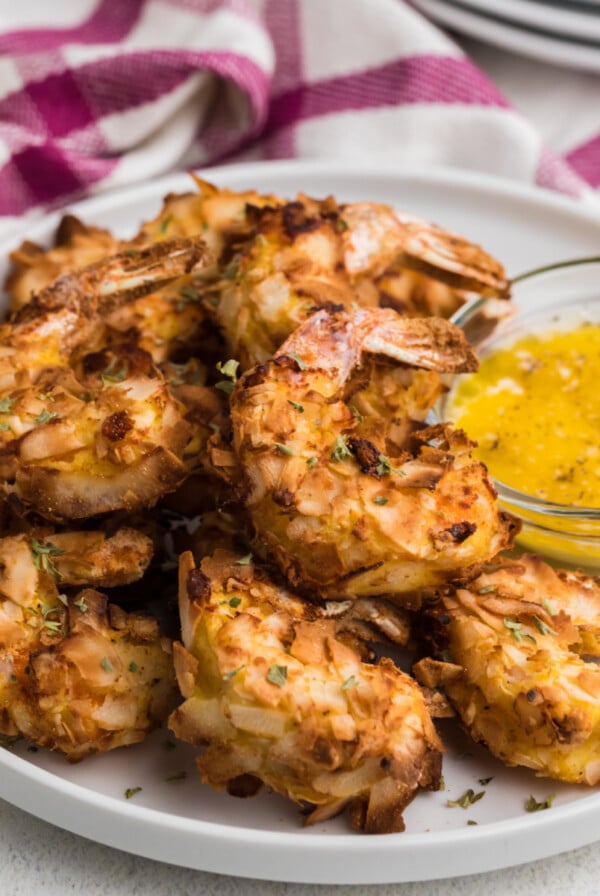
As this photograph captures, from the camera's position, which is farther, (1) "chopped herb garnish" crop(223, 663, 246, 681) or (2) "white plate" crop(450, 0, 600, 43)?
(2) "white plate" crop(450, 0, 600, 43)

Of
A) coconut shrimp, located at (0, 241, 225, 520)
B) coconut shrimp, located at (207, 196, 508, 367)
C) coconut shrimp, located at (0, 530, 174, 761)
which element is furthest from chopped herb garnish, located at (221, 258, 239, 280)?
coconut shrimp, located at (0, 530, 174, 761)

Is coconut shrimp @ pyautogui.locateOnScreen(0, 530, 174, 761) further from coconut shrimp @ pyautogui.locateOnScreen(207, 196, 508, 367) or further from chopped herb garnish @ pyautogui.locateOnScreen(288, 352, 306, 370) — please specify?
coconut shrimp @ pyautogui.locateOnScreen(207, 196, 508, 367)

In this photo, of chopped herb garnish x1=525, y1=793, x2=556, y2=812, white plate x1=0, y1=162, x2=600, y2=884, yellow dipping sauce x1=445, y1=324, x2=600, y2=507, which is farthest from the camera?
yellow dipping sauce x1=445, y1=324, x2=600, y2=507

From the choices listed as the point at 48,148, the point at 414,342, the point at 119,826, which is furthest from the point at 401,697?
the point at 48,148

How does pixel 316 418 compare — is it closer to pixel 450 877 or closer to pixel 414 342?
pixel 414 342

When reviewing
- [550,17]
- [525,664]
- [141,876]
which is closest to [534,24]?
[550,17]

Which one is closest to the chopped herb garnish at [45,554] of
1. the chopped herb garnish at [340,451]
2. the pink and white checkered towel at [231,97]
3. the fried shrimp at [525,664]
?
the chopped herb garnish at [340,451]

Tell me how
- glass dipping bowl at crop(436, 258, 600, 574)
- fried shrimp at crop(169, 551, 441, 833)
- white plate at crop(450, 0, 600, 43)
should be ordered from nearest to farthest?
1. fried shrimp at crop(169, 551, 441, 833)
2. glass dipping bowl at crop(436, 258, 600, 574)
3. white plate at crop(450, 0, 600, 43)
